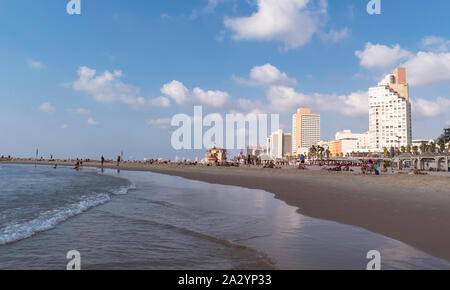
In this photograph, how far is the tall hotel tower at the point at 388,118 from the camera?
582ft

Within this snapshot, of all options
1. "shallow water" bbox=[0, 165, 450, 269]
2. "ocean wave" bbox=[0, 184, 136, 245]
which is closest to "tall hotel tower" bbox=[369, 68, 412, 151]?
"shallow water" bbox=[0, 165, 450, 269]

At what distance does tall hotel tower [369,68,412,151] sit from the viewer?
17738cm

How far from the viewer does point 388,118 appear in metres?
182

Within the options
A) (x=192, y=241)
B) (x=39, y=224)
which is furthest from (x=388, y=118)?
(x=39, y=224)

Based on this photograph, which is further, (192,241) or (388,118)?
(388,118)

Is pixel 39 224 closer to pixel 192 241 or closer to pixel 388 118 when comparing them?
pixel 192 241

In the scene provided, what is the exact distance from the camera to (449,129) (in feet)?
568

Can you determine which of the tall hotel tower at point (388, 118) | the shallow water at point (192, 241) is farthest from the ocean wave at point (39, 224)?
the tall hotel tower at point (388, 118)

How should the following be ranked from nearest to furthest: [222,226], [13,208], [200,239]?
1. [200,239]
2. [222,226]
3. [13,208]

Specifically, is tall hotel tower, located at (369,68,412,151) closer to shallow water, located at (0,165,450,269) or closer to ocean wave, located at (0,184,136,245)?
shallow water, located at (0,165,450,269)
